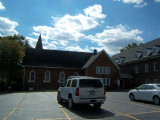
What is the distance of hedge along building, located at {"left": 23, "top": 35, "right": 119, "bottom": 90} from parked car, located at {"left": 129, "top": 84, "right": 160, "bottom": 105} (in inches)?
728

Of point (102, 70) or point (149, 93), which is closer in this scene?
point (149, 93)

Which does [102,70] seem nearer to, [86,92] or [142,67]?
[142,67]

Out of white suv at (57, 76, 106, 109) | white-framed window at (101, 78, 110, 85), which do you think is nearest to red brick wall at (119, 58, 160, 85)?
white-framed window at (101, 78, 110, 85)

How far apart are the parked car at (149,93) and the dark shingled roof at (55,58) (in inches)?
858

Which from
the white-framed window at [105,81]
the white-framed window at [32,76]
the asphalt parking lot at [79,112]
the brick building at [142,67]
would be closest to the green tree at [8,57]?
the white-framed window at [32,76]

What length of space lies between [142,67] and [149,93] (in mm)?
23349

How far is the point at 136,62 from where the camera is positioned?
36000mm

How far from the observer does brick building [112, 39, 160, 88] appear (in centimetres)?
3034

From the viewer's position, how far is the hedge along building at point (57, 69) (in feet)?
102

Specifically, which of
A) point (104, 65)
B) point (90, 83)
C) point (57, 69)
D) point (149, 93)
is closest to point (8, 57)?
point (57, 69)

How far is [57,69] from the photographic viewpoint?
33.0 meters

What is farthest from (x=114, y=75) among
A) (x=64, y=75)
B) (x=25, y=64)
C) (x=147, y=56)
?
(x=25, y=64)

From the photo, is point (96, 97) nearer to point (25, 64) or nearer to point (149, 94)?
point (149, 94)

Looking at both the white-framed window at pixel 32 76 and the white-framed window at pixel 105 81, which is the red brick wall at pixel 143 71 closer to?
the white-framed window at pixel 105 81
